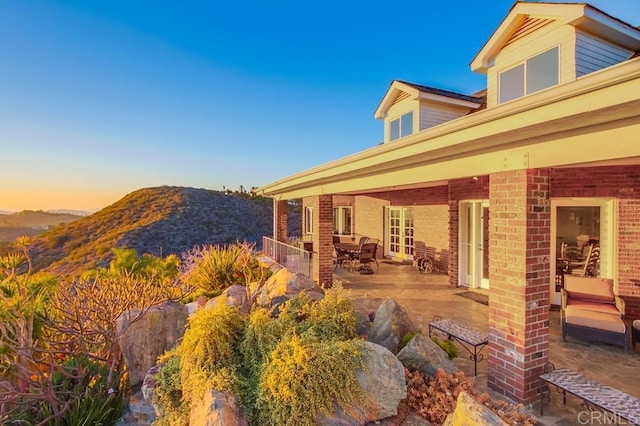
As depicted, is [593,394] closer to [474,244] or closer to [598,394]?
[598,394]

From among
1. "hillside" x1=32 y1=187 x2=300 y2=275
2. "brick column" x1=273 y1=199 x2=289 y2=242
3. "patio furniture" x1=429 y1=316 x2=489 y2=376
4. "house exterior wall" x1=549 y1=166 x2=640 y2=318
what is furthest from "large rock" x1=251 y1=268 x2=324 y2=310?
"hillside" x1=32 y1=187 x2=300 y2=275

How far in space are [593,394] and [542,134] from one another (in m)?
2.60

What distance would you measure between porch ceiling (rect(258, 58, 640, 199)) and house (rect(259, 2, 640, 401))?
0.01 m

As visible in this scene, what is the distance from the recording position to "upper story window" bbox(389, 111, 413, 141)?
10852mm

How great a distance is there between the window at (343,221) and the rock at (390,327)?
13571 mm

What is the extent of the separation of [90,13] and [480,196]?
39.6 ft

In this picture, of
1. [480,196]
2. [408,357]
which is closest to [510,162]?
[408,357]

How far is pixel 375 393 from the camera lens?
2812mm

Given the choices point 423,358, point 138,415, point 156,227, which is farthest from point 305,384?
point 156,227

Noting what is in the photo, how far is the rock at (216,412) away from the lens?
8.17ft

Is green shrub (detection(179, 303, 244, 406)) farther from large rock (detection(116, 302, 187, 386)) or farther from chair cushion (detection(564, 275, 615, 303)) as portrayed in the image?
chair cushion (detection(564, 275, 615, 303))

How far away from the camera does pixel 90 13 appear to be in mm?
9109

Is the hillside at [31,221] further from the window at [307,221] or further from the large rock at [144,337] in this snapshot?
the large rock at [144,337]

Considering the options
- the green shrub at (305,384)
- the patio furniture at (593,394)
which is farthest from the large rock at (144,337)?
the patio furniture at (593,394)
